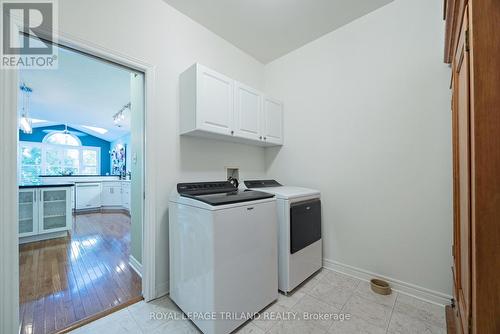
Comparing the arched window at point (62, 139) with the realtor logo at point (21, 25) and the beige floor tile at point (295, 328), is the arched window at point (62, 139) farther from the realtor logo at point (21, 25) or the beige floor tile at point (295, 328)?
the beige floor tile at point (295, 328)

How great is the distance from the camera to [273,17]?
206 centimetres

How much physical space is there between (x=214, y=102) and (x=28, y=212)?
358 centimetres

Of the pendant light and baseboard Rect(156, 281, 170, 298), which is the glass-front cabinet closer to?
the pendant light

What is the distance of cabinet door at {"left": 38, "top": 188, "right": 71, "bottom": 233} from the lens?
3.16 m

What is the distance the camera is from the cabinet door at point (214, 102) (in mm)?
1756

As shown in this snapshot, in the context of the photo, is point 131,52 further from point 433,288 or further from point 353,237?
point 433,288

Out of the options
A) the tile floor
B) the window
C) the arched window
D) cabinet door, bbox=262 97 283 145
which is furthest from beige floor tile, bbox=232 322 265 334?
the arched window

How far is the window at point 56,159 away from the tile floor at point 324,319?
611cm

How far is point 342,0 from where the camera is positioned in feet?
6.01

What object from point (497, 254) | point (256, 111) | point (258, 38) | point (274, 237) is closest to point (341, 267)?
point (274, 237)

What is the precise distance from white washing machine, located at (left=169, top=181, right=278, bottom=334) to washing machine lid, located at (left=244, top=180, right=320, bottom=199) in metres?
0.21

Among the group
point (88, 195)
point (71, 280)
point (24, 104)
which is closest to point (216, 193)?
point (71, 280)

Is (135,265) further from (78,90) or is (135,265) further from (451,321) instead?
(78,90)

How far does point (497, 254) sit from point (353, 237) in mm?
1548
